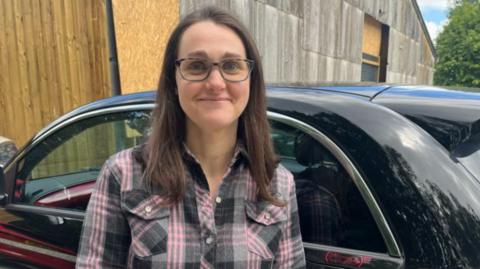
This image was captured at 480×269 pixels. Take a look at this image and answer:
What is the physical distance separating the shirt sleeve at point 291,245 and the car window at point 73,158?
0.79 meters

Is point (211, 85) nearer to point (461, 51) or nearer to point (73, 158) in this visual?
point (73, 158)

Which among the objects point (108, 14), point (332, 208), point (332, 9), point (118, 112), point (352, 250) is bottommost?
point (352, 250)

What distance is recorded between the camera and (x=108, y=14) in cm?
464

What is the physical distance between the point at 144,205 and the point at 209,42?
530mm

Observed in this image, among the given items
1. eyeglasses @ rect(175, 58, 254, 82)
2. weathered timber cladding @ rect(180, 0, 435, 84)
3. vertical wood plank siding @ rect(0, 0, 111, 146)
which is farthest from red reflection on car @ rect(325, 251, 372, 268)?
vertical wood plank siding @ rect(0, 0, 111, 146)

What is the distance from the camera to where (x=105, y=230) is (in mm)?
1203

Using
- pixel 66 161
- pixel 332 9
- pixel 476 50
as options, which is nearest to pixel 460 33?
pixel 476 50

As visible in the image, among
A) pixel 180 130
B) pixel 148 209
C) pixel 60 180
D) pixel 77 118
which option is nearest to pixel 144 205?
pixel 148 209

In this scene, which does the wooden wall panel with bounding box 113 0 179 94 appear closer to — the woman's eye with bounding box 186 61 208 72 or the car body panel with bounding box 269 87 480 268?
the woman's eye with bounding box 186 61 208 72

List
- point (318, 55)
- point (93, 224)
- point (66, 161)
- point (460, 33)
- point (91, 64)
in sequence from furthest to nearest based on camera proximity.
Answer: point (460, 33)
point (318, 55)
point (91, 64)
point (66, 161)
point (93, 224)

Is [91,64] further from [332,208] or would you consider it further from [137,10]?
[332,208]

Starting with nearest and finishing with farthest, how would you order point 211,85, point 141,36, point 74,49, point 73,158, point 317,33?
point 211,85 < point 73,158 < point 141,36 < point 74,49 < point 317,33

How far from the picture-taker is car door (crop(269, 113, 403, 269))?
1.25m

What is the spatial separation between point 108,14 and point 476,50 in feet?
84.1
